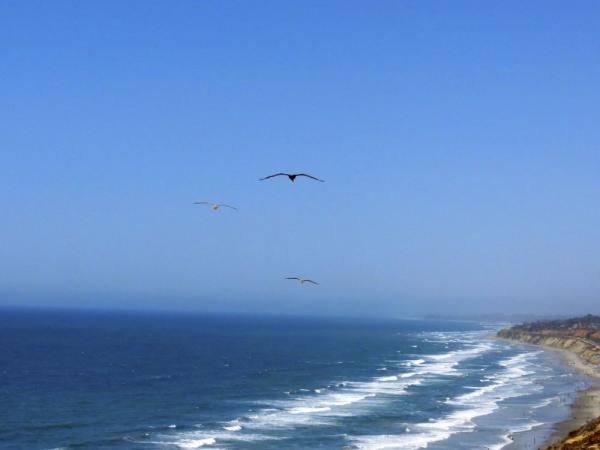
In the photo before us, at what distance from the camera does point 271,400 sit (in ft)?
254

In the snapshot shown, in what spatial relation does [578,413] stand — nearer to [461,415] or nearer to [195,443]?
[461,415]

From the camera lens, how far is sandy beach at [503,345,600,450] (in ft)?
181

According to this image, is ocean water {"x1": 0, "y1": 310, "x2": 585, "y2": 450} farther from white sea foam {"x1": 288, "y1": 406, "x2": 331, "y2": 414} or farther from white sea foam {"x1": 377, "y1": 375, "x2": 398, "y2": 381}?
white sea foam {"x1": 377, "y1": 375, "x2": 398, "y2": 381}

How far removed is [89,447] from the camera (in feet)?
176

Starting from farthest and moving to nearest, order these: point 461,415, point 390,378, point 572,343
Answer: point 572,343 < point 390,378 < point 461,415

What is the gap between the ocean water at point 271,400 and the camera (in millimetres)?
57125

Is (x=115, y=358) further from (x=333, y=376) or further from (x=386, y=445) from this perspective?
(x=386, y=445)

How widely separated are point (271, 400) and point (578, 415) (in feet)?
93.4

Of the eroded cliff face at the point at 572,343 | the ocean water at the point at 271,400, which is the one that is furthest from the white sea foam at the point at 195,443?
the eroded cliff face at the point at 572,343

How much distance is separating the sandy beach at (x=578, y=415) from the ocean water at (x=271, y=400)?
1.21m

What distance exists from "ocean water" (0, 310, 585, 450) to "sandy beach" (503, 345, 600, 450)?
3.96 feet

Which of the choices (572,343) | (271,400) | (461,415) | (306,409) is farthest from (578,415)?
(572,343)

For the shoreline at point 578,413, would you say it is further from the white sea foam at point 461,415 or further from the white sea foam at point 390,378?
the white sea foam at point 390,378

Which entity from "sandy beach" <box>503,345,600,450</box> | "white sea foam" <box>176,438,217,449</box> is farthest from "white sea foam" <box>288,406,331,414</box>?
"sandy beach" <box>503,345,600,450</box>
